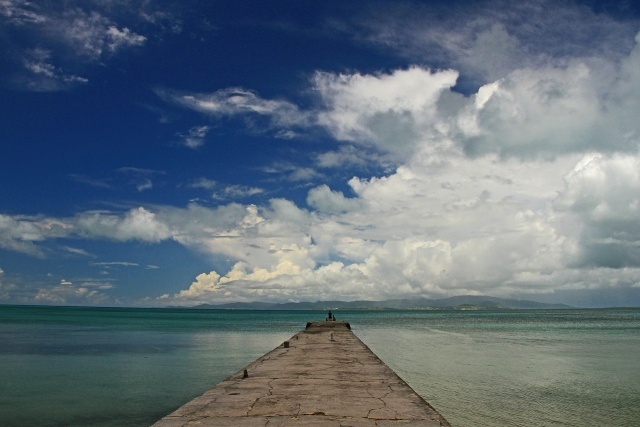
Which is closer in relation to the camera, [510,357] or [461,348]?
[510,357]

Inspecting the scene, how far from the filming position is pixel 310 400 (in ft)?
28.8

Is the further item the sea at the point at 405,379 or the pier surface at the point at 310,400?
the sea at the point at 405,379

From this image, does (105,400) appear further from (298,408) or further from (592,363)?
(592,363)

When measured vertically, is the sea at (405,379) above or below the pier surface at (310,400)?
below

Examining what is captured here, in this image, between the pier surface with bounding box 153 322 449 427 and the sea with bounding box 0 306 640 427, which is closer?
the pier surface with bounding box 153 322 449 427

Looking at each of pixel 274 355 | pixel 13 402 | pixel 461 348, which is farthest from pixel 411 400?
pixel 461 348

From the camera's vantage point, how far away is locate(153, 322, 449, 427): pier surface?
7218 millimetres

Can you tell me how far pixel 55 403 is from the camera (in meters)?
13.7

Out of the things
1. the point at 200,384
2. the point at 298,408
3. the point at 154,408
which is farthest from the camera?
the point at 200,384

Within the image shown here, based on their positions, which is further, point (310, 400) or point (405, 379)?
point (405, 379)

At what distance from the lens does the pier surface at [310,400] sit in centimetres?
722

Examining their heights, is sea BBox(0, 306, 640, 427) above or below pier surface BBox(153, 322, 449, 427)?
below

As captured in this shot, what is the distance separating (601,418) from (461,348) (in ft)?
63.2

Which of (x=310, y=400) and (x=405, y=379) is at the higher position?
(x=310, y=400)
